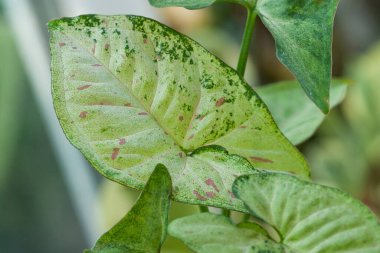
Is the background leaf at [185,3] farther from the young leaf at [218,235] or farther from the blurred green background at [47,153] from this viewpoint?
the blurred green background at [47,153]

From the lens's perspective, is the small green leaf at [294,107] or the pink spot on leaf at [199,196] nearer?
the pink spot on leaf at [199,196]

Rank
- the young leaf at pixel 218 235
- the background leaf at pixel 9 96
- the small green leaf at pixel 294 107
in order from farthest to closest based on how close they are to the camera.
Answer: the background leaf at pixel 9 96 < the small green leaf at pixel 294 107 < the young leaf at pixel 218 235

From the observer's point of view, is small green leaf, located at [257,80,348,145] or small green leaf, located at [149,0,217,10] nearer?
small green leaf, located at [149,0,217,10]

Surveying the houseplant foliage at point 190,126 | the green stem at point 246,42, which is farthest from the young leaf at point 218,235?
the green stem at point 246,42

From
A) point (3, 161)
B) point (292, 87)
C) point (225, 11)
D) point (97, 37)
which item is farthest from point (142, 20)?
point (225, 11)

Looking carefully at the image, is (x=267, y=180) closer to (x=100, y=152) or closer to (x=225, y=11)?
(x=100, y=152)

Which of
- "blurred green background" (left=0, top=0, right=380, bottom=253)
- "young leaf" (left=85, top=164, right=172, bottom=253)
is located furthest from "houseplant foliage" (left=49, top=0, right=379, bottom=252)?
"blurred green background" (left=0, top=0, right=380, bottom=253)

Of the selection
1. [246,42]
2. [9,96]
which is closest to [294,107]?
[246,42]

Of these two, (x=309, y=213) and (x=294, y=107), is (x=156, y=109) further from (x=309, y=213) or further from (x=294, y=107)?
(x=294, y=107)

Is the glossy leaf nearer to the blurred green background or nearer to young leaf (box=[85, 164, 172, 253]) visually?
young leaf (box=[85, 164, 172, 253])
